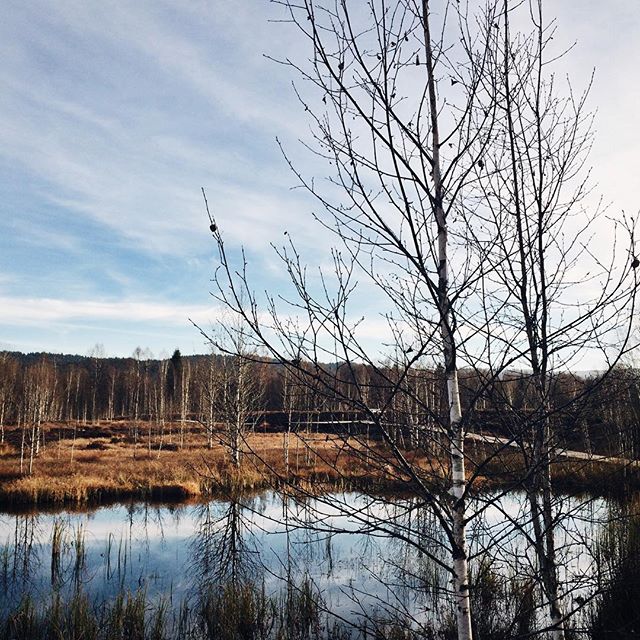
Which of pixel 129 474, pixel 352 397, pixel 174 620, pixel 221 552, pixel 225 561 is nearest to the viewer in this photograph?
pixel 352 397

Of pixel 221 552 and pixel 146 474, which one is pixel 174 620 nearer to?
pixel 221 552

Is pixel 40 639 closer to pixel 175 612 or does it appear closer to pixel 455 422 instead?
pixel 175 612

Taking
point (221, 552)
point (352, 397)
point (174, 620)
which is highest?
point (352, 397)

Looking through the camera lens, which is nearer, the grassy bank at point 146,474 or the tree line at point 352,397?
the tree line at point 352,397

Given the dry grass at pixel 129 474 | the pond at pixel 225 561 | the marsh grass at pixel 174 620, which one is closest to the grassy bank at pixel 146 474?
the dry grass at pixel 129 474

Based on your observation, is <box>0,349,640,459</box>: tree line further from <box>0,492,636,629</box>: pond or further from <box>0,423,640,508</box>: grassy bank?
<box>0,492,636,629</box>: pond

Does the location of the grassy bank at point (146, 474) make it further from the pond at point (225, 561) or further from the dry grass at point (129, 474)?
the pond at point (225, 561)

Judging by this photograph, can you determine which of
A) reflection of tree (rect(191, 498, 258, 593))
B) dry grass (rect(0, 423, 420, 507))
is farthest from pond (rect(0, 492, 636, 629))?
dry grass (rect(0, 423, 420, 507))

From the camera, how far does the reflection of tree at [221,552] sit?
9.66 metres

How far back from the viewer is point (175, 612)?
787 centimetres

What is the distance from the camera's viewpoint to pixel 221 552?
38.0 ft

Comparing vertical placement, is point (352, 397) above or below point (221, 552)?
above

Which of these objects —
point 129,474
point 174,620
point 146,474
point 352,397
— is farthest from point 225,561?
point 352,397

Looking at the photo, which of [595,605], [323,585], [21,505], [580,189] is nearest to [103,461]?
[21,505]
